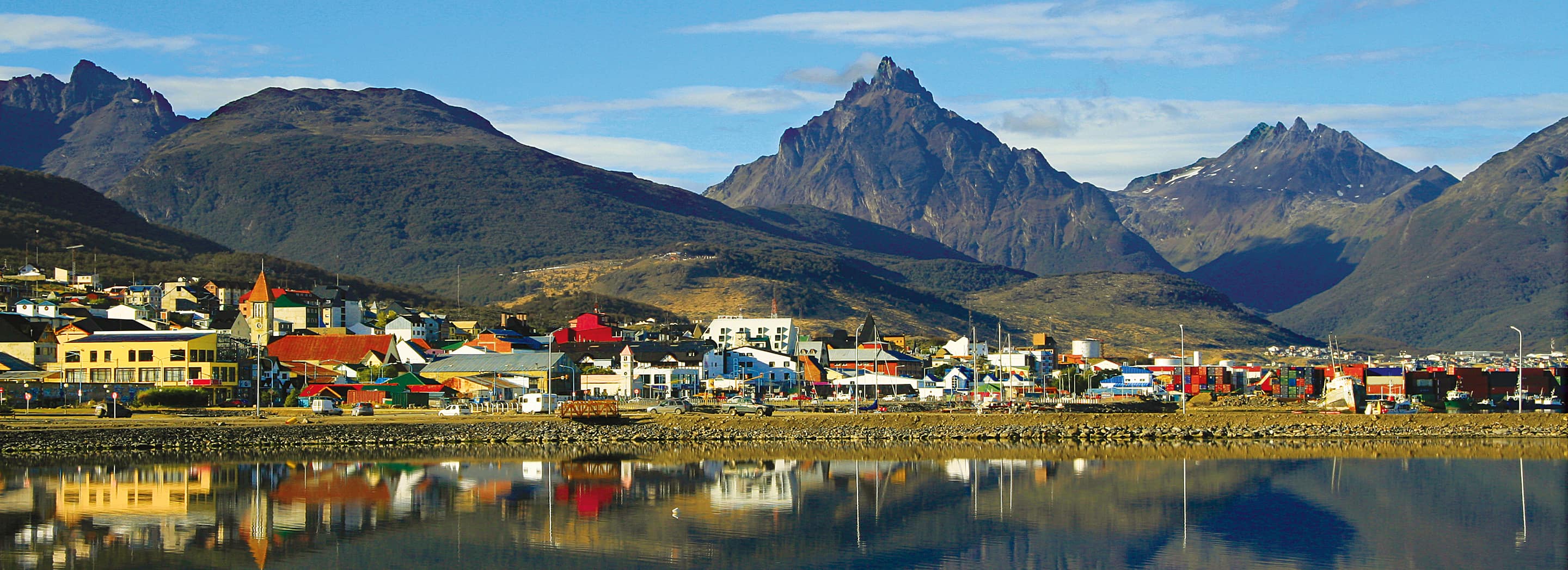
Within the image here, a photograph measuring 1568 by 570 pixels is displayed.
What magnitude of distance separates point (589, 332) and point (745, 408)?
184 feet

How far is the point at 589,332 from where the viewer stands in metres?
139

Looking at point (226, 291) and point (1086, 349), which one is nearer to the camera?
point (226, 291)

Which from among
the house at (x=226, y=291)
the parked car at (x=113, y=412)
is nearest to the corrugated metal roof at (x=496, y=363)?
the parked car at (x=113, y=412)

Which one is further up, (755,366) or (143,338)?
(143,338)

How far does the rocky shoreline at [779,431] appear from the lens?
2574 inches

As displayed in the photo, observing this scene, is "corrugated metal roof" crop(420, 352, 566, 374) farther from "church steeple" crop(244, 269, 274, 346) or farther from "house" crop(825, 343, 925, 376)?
"house" crop(825, 343, 925, 376)

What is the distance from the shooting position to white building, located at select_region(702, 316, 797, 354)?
137500 mm

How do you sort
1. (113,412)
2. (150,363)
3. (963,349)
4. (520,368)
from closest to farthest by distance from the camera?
(113,412)
(150,363)
(520,368)
(963,349)

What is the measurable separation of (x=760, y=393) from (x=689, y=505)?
60.1m

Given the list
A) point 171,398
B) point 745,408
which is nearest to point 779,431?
point 745,408

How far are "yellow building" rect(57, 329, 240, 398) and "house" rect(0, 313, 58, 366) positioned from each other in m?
2.86

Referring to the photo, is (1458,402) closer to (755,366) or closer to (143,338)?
(755,366)

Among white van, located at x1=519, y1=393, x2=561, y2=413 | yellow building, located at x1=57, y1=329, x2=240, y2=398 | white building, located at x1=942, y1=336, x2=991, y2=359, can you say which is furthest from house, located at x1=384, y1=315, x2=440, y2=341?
white building, located at x1=942, y1=336, x2=991, y2=359

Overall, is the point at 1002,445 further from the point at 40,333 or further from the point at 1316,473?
the point at 40,333
